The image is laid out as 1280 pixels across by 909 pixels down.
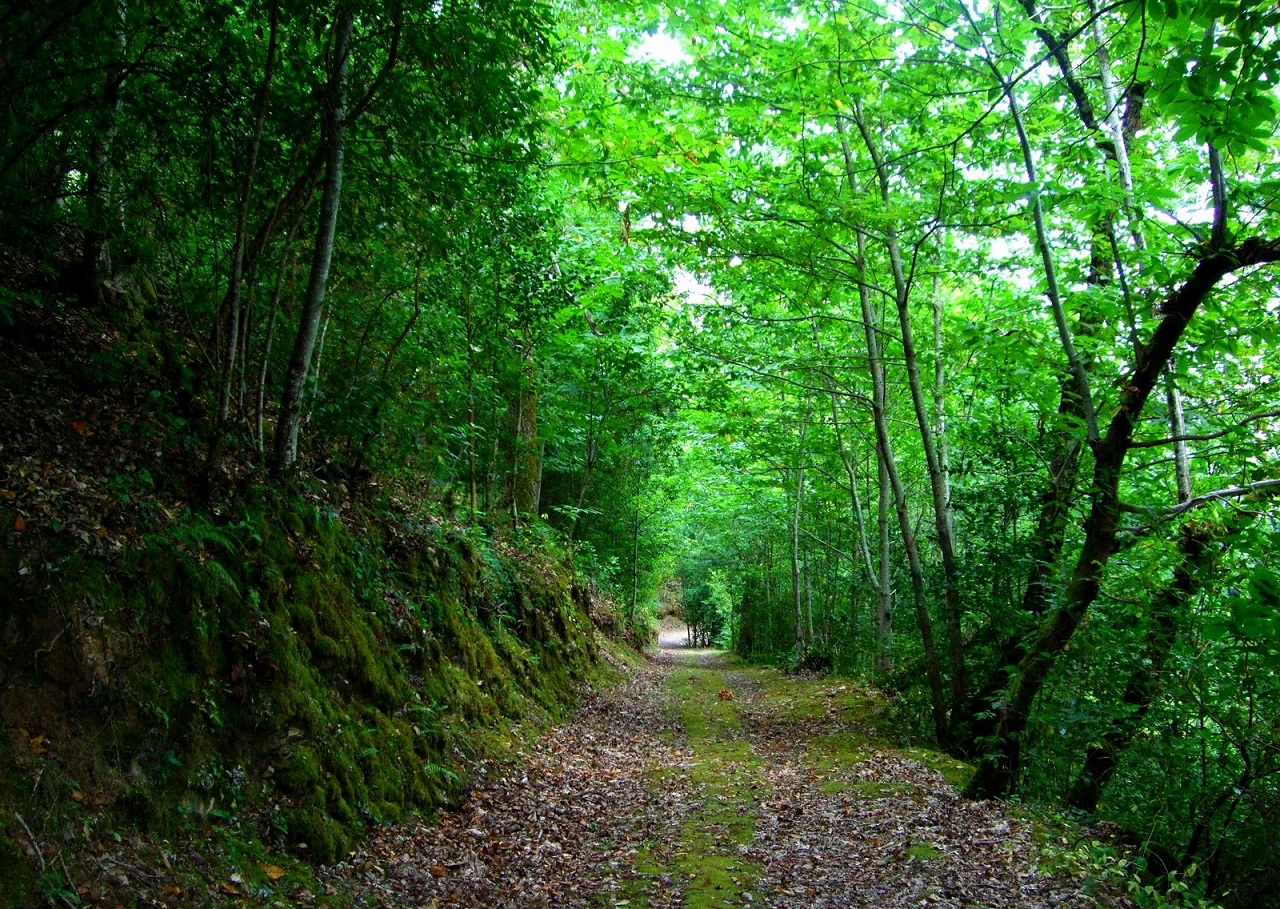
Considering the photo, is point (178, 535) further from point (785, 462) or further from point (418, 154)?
point (785, 462)

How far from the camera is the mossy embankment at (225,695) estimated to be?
3371mm

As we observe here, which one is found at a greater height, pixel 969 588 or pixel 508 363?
pixel 508 363

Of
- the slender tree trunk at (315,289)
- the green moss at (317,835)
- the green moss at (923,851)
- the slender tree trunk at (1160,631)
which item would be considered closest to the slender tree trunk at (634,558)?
the slender tree trunk at (315,289)

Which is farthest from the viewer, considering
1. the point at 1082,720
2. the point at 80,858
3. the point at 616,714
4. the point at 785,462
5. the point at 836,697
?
the point at 785,462

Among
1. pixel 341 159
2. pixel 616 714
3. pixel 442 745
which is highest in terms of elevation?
pixel 341 159

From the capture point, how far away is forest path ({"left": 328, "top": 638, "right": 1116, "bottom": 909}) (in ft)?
15.9

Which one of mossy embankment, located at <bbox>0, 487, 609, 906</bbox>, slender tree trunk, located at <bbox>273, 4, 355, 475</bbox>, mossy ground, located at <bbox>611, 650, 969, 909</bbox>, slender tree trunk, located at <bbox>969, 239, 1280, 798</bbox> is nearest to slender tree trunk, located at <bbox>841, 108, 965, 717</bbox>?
mossy ground, located at <bbox>611, 650, 969, 909</bbox>

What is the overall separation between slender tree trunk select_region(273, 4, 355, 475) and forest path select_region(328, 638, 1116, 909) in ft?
11.0

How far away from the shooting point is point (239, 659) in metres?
4.66

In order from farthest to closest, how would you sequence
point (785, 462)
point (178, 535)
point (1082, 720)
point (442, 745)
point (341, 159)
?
point (785, 462) → point (442, 745) → point (341, 159) → point (1082, 720) → point (178, 535)

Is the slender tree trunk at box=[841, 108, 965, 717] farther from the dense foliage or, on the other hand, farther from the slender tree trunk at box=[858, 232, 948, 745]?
the slender tree trunk at box=[858, 232, 948, 745]

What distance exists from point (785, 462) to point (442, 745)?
475 inches

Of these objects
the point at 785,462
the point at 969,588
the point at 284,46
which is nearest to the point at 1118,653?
the point at 969,588

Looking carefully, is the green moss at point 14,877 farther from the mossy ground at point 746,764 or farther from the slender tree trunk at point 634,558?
the slender tree trunk at point 634,558
